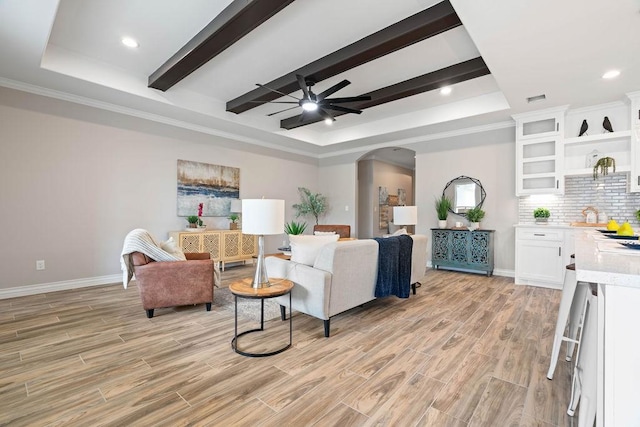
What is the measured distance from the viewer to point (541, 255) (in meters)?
4.38

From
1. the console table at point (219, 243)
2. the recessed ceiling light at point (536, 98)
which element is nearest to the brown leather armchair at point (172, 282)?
the console table at point (219, 243)

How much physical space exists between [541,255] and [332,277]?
11.9 ft

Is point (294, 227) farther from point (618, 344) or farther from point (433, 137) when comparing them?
point (618, 344)

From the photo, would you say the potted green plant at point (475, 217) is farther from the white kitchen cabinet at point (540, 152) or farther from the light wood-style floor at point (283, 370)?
the light wood-style floor at point (283, 370)

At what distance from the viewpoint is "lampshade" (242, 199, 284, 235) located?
7.63ft

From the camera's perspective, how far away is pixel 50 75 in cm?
352

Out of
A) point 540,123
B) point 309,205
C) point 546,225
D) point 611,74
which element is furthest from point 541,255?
point 309,205

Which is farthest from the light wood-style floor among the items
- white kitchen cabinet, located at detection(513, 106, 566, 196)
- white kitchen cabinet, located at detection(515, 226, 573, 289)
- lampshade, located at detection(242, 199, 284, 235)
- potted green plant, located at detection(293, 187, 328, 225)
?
potted green plant, located at detection(293, 187, 328, 225)

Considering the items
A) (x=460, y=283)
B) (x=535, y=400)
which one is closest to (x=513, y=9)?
(x=535, y=400)

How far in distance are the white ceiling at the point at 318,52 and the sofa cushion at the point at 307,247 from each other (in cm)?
214

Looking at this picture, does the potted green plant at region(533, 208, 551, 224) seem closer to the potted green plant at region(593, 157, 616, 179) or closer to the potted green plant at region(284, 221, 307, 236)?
the potted green plant at region(593, 157, 616, 179)

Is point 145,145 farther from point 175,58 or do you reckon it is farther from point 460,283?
point 460,283

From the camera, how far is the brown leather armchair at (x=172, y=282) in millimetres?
3041

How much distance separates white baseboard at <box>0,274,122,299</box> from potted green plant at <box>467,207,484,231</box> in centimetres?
587
